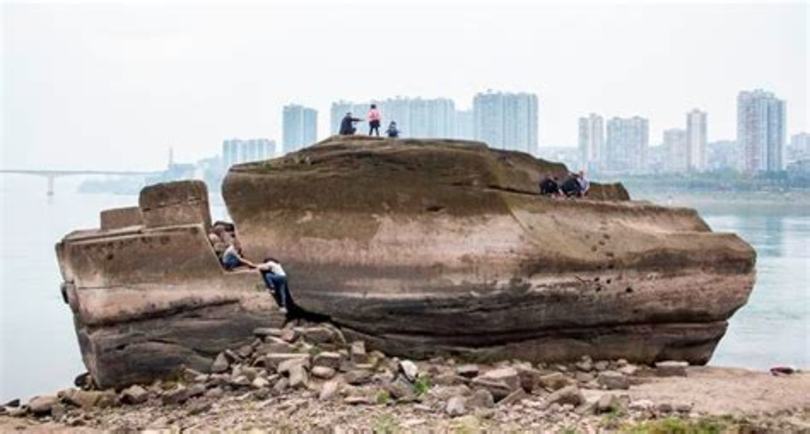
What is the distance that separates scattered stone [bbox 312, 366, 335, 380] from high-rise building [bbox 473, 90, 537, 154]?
171 feet

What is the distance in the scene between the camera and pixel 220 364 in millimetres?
13859

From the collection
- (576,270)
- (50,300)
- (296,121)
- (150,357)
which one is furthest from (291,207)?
(296,121)

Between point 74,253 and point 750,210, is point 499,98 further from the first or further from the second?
point 74,253

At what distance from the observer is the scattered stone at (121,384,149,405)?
13.4m

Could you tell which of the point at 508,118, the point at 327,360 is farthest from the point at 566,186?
the point at 508,118

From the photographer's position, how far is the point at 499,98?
67.3 meters

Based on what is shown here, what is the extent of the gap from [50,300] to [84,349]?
1592 cm

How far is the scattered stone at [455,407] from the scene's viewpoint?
11.9 meters

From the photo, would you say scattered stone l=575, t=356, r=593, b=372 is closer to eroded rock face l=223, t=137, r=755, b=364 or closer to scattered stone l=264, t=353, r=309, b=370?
eroded rock face l=223, t=137, r=755, b=364

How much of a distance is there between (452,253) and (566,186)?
2503 mm

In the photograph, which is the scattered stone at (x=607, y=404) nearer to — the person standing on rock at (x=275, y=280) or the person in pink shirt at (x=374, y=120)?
the person standing on rock at (x=275, y=280)

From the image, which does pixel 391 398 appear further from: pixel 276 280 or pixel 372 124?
pixel 372 124

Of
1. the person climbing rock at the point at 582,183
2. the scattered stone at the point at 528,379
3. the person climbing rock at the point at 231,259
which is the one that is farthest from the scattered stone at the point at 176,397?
the person climbing rock at the point at 582,183

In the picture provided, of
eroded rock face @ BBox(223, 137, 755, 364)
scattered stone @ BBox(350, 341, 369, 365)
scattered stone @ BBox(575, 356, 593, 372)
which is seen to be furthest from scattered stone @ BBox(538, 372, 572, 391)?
scattered stone @ BBox(350, 341, 369, 365)
